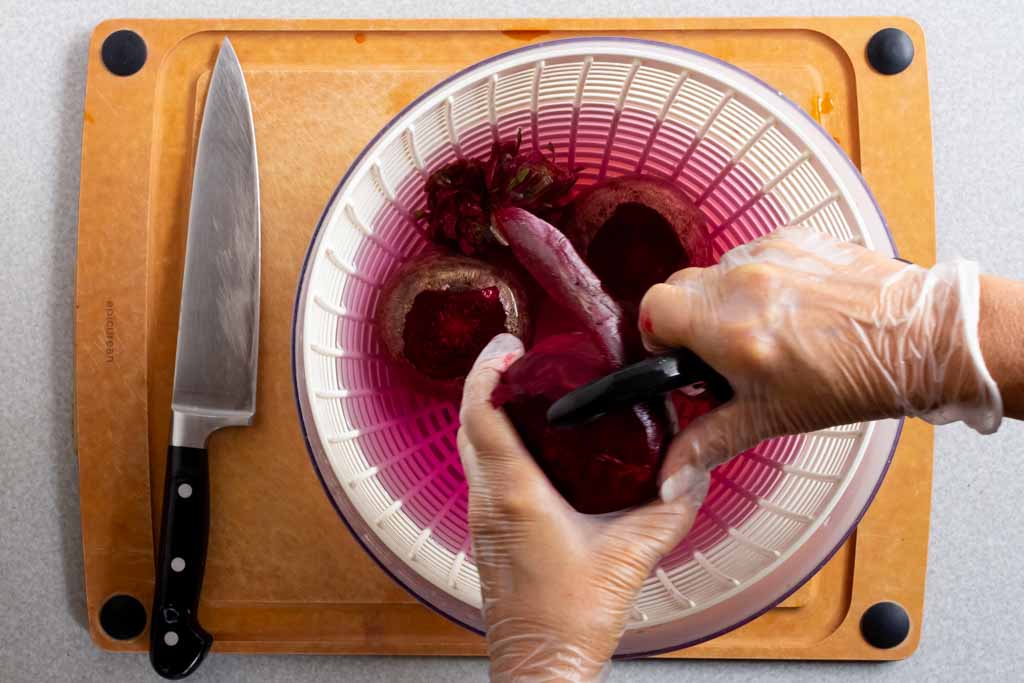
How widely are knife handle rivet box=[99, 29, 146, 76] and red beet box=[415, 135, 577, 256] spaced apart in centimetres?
35

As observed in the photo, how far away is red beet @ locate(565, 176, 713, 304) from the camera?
73 centimetres

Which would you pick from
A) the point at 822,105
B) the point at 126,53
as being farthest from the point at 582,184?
the point at 126,53

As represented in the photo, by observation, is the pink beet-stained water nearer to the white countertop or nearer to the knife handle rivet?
the white countertop

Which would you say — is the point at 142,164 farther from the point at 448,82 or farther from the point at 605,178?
the point at 605,178

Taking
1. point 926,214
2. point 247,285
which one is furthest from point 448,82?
point 926,214

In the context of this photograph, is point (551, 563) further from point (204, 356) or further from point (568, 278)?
point (204, 356)

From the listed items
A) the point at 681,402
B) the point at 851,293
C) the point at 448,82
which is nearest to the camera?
the point at 851,293

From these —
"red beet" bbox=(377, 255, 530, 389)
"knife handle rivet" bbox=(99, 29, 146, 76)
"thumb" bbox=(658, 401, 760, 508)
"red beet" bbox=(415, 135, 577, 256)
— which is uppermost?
"knife handle rivet" bbox=(99, 29, 146, 76)

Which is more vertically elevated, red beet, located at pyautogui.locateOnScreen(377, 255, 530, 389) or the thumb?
red beet, located at pyautogui.locateOnScreen(377, 255, 530, 389)

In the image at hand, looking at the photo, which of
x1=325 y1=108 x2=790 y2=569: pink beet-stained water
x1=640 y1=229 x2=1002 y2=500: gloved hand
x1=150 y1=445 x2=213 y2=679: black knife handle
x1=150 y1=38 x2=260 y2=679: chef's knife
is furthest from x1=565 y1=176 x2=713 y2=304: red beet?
x1=150 y1=445 x2=213 y2=679: black knife handle

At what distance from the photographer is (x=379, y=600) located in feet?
2.72

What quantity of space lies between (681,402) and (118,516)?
23.6 inches

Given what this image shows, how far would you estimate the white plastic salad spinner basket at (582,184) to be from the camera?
0.68 meters

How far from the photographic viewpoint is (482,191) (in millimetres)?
Result: 756
